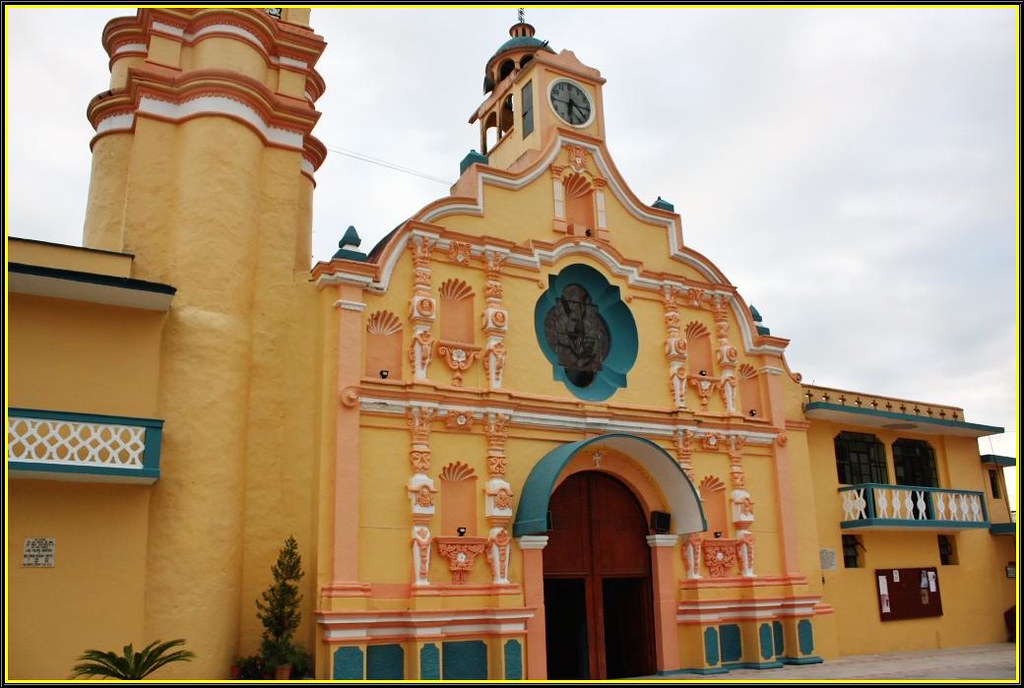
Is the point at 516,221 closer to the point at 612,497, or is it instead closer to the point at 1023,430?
the point at 612,497

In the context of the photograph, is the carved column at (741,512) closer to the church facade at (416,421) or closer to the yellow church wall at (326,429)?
the church facade at (416,421)

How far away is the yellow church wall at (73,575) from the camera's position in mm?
14000

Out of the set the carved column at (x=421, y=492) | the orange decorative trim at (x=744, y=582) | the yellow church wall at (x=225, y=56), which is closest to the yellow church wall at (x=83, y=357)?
the carved column at (x=421, y=492)

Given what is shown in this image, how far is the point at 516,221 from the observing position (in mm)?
19875

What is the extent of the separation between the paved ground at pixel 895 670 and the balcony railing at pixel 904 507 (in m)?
3.21

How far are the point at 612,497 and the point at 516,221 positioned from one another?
20.7 ft

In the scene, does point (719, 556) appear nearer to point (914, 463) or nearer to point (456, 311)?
point (456, 311)

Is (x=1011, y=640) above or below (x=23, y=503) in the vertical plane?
below

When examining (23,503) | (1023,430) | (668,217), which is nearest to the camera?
(23,503)

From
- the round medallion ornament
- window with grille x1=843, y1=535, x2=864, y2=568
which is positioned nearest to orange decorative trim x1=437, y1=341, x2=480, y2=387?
the round medallion ornament

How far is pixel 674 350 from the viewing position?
20.7m

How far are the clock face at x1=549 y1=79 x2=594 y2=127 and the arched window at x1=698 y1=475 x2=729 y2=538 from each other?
8973 millimetres

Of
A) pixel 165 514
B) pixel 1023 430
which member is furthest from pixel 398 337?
pixel 1023 430

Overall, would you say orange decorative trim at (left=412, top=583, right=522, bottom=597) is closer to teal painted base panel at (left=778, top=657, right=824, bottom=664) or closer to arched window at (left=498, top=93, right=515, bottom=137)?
teal painted base panel at (left=778, top=657, right=824, bottom=664)
